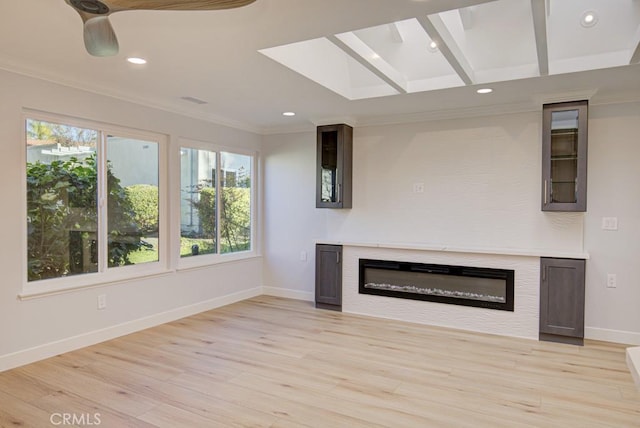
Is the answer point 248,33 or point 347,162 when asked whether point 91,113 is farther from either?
point 347,162

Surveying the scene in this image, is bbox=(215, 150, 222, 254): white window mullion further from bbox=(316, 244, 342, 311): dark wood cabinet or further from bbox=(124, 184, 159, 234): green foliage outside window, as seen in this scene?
bbox=(316, 244, 342, 311): dark wood cabinet

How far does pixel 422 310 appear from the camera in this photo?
465cm

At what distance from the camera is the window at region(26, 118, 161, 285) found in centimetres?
347

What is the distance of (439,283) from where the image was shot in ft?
15.2

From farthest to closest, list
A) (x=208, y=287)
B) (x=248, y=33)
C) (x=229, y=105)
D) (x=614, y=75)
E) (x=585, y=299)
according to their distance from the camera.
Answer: (x=208, y=287), (x=229, y=105), (x=585, y=299), (x=614, y=75), (x=248, y=33)

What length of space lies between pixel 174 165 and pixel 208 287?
1547 millimetres

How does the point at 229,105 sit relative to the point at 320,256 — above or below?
above

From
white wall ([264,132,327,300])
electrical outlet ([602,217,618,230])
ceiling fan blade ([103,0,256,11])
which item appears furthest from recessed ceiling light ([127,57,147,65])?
electrical outlet ([602,217,618,230])

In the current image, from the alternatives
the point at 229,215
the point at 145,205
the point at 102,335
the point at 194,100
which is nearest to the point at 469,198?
the point at 229,215

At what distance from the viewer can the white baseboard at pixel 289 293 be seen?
566 cm

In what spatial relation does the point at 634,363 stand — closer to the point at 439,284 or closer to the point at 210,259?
the point at 439,284

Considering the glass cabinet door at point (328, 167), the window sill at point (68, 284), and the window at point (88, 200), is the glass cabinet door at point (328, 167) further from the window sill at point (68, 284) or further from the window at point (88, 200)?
the window sill at point (68, 284)

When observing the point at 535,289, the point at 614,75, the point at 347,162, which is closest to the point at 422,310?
the point at 535,289

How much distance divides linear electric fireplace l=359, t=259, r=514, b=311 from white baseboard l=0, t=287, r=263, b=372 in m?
1.89
